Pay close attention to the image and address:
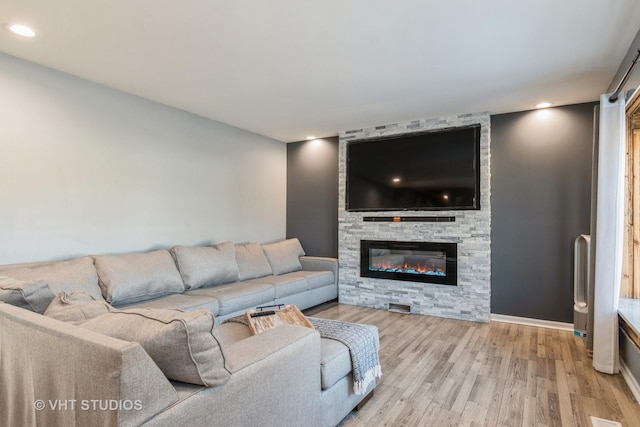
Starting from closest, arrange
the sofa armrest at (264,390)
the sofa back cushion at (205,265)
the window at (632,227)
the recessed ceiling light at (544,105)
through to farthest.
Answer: the sofa armrest at (264,390), the window at (632,227), the sofa back cushion at (205,265), the recessed ceiling light at (544,105)

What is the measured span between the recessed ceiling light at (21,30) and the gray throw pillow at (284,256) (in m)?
3.32

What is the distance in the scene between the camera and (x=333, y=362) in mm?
2014

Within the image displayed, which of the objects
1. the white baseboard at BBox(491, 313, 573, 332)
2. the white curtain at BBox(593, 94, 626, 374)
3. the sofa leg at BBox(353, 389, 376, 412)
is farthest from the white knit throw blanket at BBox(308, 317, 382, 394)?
the white baseboard at BBox(491, 313, 573, 332)

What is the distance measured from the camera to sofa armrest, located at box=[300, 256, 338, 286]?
5.26 m

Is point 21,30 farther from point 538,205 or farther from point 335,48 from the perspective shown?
point 538,205

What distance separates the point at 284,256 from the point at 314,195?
1203 millimetres

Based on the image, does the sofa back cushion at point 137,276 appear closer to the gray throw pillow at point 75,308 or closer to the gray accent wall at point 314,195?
the gray throw pillow at point 75,308

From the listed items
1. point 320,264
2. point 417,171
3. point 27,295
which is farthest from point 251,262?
point 27,295

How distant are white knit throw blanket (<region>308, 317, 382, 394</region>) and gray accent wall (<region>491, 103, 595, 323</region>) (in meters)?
2.63

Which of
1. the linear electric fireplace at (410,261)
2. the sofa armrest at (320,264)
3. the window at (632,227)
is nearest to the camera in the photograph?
the window at (632,227)

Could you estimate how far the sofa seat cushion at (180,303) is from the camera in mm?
3125

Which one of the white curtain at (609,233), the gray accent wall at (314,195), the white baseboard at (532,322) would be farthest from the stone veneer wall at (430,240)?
the white curtain at (609,233)

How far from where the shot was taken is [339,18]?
2.31 m

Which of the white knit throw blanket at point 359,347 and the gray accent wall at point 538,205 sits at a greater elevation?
the gray accent wall at point 538,205
